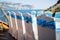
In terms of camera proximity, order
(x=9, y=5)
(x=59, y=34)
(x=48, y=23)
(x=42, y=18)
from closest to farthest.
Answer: (x=59, y=34)
(x=48, y=23)
(x=42, y=18)
(x=9, y=5)

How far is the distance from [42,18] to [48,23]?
40 cm

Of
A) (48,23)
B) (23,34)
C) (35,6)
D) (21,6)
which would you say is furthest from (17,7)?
(48,23)

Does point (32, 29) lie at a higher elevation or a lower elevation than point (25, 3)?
lower

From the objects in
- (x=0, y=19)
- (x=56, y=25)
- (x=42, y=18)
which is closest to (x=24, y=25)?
(x=42, y=18)

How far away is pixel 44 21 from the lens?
15.4ft

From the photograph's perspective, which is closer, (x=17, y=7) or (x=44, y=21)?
(x=44, y=21)

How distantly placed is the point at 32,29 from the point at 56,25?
177 centimetres

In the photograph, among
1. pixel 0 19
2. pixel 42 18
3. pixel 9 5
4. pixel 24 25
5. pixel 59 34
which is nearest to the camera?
pixel 59 34

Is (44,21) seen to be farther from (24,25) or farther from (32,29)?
(24,25)

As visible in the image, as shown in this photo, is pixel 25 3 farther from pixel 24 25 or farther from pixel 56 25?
pixel 56 25

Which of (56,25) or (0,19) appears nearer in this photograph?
(56,25)

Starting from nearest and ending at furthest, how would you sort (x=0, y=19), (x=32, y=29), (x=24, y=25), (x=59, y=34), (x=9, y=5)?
(x=59, y=34) → (x=32, y=29) → (x=24, y=25) → (x=0, y=19) → (x=9, y=5)

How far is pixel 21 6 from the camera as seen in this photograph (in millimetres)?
16578

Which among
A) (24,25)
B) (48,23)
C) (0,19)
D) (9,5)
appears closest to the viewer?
(48,23)
